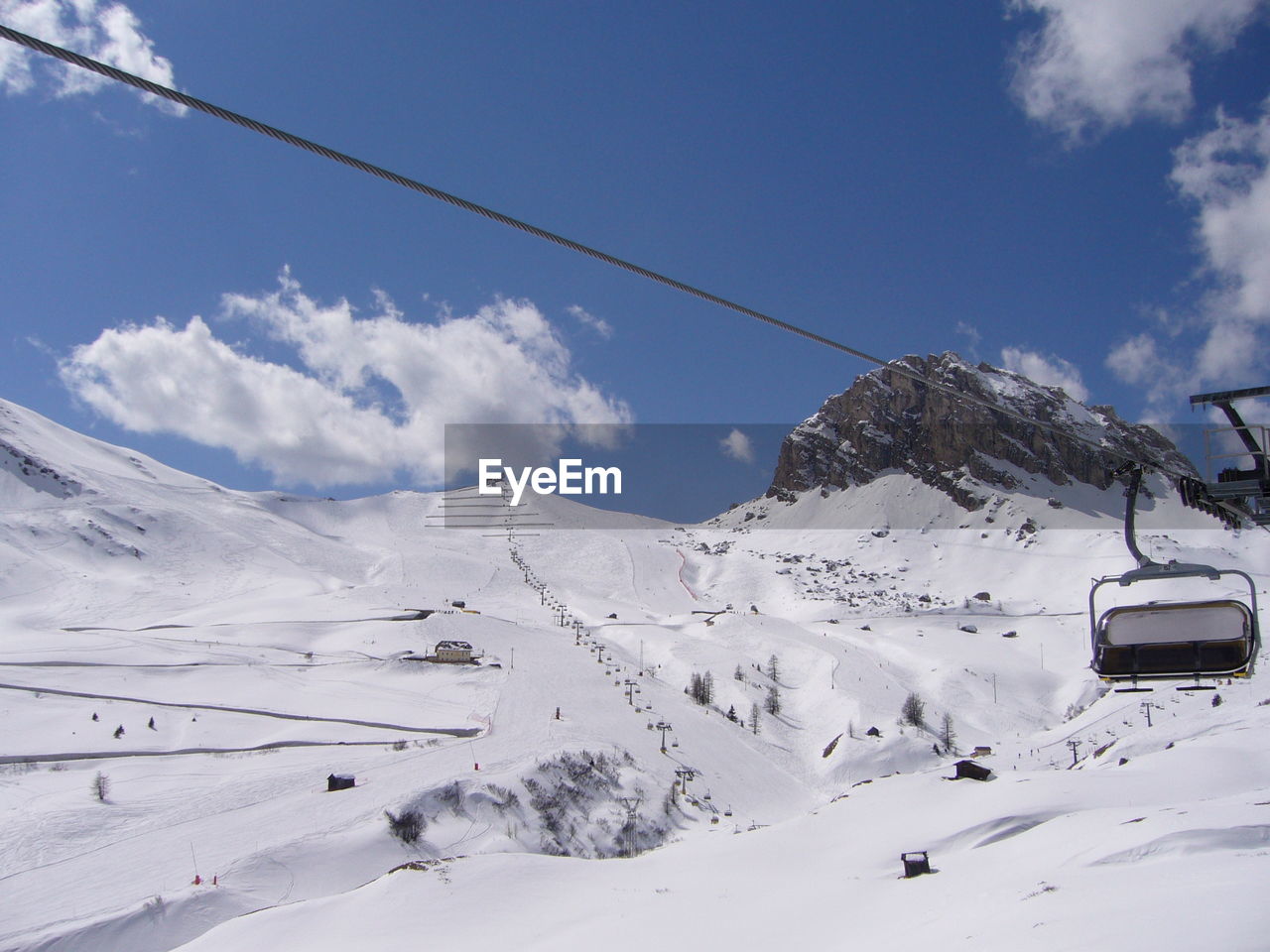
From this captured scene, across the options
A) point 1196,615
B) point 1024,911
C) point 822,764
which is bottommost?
point 822,764

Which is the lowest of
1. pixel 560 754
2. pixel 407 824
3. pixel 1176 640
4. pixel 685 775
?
pixel 685 775

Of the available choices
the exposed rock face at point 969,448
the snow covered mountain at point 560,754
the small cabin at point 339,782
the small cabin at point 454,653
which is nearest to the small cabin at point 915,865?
the snow covered mountain at point 560,754

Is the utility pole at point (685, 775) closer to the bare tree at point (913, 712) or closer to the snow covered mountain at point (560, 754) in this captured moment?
the snow covered mountain at point (560, 754)

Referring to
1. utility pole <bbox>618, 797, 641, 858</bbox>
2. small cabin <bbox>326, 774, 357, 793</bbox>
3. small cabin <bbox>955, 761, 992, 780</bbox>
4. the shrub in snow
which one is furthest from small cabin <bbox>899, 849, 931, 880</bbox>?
small cabin <bbox>326, 774, 357, 793</bbox>

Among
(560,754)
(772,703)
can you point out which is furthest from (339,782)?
(772,703)

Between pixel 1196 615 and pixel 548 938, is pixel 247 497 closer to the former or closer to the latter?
pixel 548 938

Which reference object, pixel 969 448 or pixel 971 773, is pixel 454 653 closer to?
pixel 971 773

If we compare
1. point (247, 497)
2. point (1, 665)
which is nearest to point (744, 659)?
point (1, 665)
